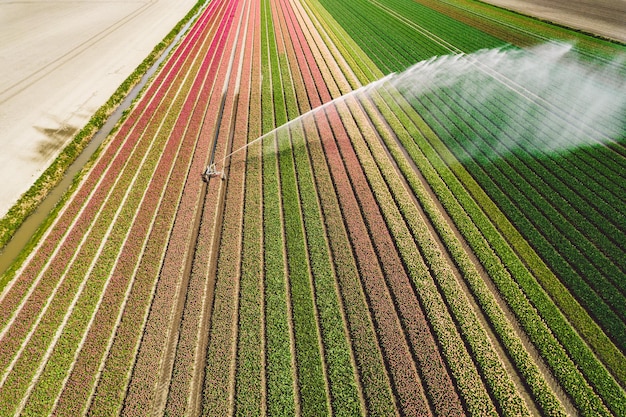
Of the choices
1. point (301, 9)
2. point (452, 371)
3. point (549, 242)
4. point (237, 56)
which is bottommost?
point (452, 371)

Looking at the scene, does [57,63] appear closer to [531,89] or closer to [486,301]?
[486,301]

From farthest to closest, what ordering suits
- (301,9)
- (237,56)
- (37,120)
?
(301,9) < (237,56) < (37,120)

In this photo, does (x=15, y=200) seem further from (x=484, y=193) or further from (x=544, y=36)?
(x=544, y=36)

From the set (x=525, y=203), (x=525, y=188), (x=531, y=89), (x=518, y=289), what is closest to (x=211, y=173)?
(x=518, y=289)

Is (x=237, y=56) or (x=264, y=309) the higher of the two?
(x=237, y=56)

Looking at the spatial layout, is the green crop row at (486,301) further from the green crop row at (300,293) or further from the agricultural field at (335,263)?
the green crop row at (300,293)

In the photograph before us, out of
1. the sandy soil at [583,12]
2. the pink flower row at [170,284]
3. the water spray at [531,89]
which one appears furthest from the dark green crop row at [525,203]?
the sandy soil at [583,12]

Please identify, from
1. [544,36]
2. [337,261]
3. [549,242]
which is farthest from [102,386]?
[544,36]
